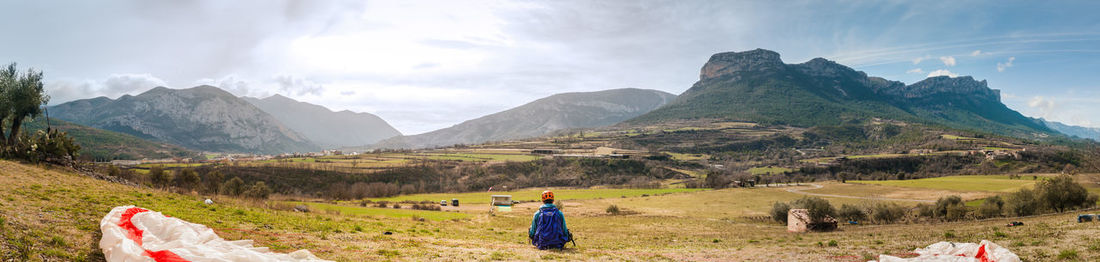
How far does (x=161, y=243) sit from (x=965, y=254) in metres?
16.0

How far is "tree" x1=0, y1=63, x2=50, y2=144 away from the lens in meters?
28.6

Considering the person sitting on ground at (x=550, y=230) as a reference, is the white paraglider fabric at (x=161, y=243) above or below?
above

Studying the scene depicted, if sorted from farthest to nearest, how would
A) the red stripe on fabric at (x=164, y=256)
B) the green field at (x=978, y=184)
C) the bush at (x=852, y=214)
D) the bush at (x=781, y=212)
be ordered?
the green field at (x=978, y=184), the bush at (x=781, y=212), the bush at (x=852, y=214), the red stripe on fabric at (x=164, y=256)

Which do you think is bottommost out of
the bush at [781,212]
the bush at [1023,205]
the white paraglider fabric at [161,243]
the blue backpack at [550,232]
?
the bush at [781,212]

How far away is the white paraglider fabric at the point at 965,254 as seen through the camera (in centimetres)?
902

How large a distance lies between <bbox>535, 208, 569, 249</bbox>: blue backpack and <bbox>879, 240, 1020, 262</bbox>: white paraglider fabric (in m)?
8.17

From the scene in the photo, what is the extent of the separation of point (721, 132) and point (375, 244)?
132925 mm

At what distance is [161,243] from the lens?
24.0 feet

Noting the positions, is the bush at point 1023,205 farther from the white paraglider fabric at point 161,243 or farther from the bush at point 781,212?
the white paraglider fabric at point 161,243

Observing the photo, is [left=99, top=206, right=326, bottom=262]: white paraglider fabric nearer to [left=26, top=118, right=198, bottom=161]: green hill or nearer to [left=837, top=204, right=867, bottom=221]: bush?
[left=837, top=204, right=867, bottom=221]: bush

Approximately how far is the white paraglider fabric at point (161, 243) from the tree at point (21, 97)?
3307cm

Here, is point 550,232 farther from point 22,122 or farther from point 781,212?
point 22,122

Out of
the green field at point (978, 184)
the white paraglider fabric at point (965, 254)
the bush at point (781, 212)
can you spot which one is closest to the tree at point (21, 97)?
the white paraglider fabric at point (965, 254)

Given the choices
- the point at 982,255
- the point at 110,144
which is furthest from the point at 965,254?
the point at 110,144
